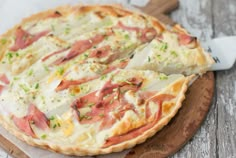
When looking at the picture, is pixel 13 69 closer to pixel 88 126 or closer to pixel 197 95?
pixel 88 126

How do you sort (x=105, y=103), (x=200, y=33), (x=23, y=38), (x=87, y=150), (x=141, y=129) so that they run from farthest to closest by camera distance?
(x=200, y=33)
(x=23, y=38)
(x=105, y=103)
(x=141, y=129)
(x=87, y=150)

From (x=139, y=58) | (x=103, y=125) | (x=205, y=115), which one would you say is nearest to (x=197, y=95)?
(x=205, y=115)

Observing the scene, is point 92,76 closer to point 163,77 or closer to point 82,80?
point 82,80

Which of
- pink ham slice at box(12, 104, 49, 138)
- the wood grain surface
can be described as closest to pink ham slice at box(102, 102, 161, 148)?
the wood grain surface

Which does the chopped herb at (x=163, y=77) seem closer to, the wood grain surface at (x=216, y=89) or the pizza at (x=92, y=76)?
the pizza at (x=92, y=76)

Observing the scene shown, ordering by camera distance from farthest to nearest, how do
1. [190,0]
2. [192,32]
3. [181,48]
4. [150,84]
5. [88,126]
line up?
[190,0] < [192,32] < [181,48] < [150,84] < [88,126]

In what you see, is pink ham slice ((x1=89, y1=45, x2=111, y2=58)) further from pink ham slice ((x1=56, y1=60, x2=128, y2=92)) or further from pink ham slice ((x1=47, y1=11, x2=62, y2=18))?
pink ham slice ((x1=47, y1=11, x2=62, y2=18))

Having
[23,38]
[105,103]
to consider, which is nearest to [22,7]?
[23,38]

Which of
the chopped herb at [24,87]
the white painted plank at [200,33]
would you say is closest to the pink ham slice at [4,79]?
the chopped herb at [24,87]
